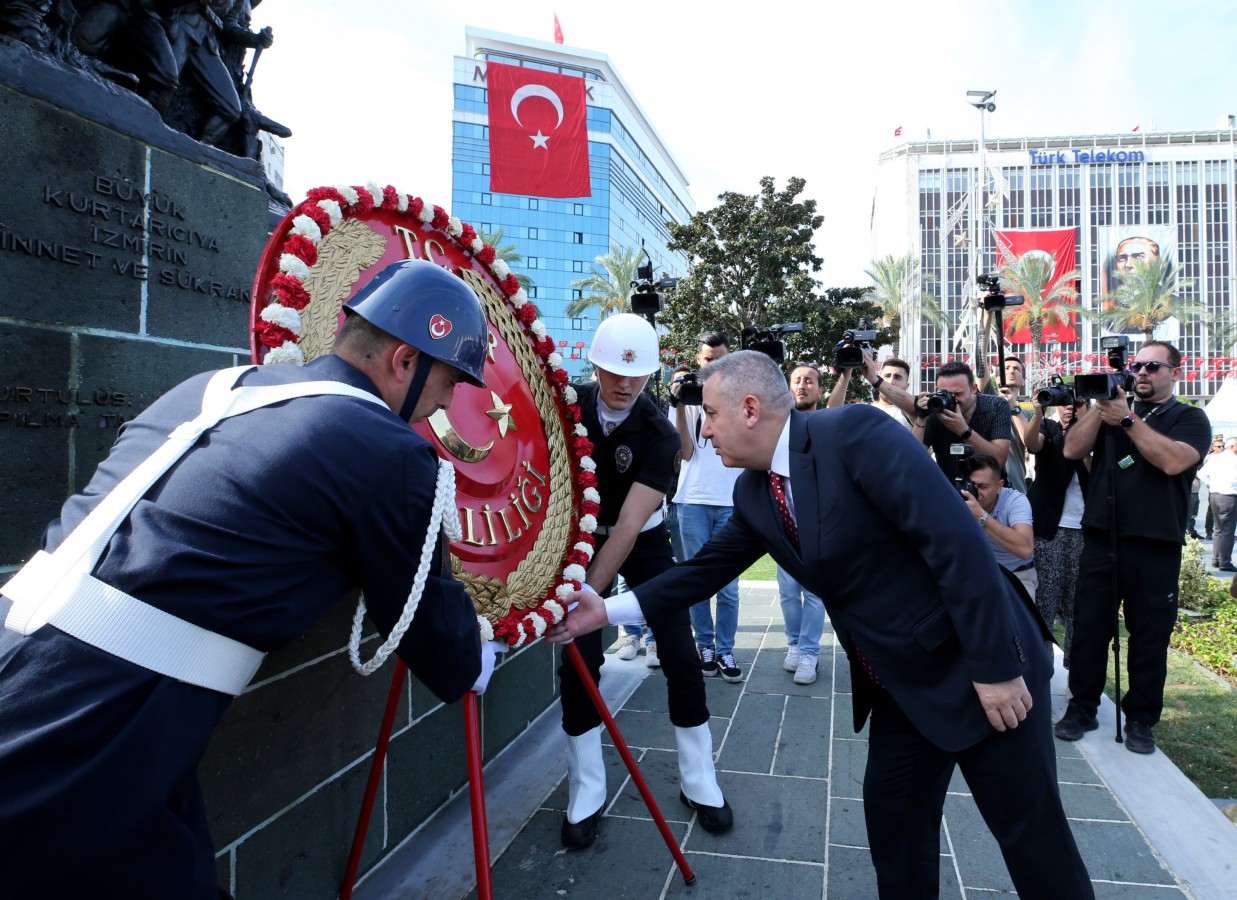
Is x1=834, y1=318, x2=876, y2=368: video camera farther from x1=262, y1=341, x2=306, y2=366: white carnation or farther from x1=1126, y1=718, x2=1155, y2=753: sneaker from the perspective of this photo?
x1=262, y1=341, x2=306, y2=366: white carnation

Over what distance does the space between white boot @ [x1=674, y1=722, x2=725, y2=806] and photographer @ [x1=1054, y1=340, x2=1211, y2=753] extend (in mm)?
2183

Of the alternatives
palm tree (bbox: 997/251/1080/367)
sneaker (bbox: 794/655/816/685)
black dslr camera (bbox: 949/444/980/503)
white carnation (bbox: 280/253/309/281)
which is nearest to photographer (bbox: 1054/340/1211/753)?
black dslr camera (bbox: 949/444/980/503)

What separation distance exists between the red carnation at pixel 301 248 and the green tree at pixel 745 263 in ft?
49.4

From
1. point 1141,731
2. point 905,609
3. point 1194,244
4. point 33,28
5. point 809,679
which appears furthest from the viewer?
point 1194,244

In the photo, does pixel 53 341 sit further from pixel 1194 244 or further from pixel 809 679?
pixel 1194 244

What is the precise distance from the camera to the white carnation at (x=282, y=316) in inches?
71.1

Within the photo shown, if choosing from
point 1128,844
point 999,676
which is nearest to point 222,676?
point 999,676

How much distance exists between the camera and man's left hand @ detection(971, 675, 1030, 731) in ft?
6.52

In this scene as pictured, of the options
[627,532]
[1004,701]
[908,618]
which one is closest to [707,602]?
[627,532]

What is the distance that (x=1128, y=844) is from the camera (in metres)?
3.10

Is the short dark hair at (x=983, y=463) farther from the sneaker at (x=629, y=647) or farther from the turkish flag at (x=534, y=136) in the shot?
the turkish flag at (x=534, y=136)

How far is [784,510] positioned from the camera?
2320mm

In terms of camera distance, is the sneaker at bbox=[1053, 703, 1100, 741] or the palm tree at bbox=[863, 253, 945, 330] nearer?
the sneaker at bbox=[1053, 703, 1100, 741]

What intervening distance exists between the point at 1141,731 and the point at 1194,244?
8215 cm
